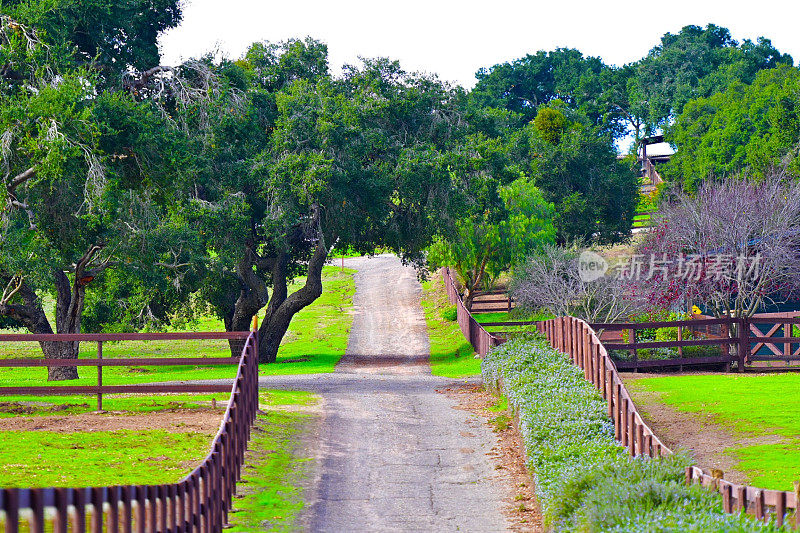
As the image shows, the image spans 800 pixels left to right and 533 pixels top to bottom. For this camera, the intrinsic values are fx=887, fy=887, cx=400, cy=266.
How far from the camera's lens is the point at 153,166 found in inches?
874

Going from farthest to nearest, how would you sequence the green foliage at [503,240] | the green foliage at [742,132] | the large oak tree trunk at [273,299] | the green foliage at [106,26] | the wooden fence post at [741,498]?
1. the green foliage at [742,132]
2. the green foliage at [503,240]
3. the large oak tree trunk at [273,299]
4. the green foliage at [106,26]
5. the wooden fence post at [741,498]

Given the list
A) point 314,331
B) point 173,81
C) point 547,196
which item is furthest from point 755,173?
point 173,81

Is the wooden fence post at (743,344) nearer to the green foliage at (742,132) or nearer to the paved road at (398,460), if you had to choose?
the paved road at (398,460)

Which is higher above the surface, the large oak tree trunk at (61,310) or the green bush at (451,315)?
the large oak tree trunk at (61,310)

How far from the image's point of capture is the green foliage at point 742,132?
51.8 meters

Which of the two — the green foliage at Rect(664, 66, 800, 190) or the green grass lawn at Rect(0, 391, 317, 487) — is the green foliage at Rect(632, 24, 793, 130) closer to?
the green foliage at Rect(664, 66, 800, 190)

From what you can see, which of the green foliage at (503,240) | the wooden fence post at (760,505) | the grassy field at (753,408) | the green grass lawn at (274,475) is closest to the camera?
the wooden fence post at (760,505)

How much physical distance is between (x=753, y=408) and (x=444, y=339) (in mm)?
27268

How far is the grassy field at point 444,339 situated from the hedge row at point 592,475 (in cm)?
1370

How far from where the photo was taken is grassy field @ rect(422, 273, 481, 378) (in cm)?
3171

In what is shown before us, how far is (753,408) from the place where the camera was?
1658cm

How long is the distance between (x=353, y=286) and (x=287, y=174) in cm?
3507

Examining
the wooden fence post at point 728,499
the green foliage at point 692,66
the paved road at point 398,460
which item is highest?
the green foliage at point 692,66

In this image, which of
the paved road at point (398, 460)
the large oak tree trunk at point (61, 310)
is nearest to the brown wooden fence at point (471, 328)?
the paved road at point (398, 460)
